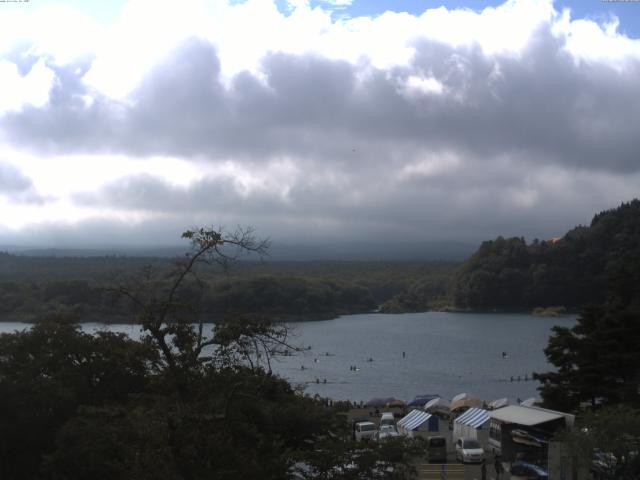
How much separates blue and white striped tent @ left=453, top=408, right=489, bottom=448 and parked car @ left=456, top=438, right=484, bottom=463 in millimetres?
709

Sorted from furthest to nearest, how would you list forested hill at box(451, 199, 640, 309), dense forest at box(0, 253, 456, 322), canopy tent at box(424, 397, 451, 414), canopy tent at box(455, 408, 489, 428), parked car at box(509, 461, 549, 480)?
forested hill at box(451, 199, 640, 309) < dense forest at box(0, 253, 456, 322) < canopy tent at box(424, 397, 451, 414) < canopy tent at box(455, 408, 489, 428) < parked car at box(509, 461, 549, 480)

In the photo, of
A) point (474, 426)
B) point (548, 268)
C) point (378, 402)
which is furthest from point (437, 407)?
point (548, 268)

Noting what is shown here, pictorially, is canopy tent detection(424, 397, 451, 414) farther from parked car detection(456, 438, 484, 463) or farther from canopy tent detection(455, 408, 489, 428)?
parked car detection(456, 438, 484, 463)

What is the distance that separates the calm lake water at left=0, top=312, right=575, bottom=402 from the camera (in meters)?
37.1

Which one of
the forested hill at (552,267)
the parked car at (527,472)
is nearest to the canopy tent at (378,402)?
the parked car at (527,472)

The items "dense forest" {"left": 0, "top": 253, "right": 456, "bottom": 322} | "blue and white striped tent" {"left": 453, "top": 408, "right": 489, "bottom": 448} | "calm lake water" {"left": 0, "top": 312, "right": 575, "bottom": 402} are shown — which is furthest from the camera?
"dense forest" {"left": 0, "top": 253, "right": 456, "bottom": 322}

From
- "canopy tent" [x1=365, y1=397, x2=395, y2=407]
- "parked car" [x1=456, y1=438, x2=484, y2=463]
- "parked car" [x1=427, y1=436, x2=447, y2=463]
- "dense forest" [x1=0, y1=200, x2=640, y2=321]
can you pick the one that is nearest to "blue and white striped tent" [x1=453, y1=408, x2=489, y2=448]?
"parked car" [x1=456, y1=438, x2=484, y2=463]

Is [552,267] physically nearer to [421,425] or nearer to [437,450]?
[421,425]

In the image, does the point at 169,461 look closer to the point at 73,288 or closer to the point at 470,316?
the point at 73,288

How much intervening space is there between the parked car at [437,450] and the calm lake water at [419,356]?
36.6 feet

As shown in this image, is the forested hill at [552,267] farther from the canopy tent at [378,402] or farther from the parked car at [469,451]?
the parked car at [469,451]

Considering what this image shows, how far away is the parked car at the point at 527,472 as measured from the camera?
13.2 meters

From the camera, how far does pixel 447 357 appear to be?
48.6 m

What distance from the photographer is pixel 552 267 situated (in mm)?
77188
